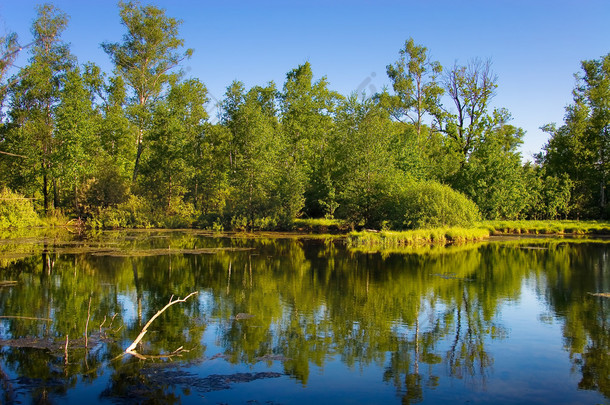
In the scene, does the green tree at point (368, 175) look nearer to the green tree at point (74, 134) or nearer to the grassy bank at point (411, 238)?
the grassy bank at point (411, 238)

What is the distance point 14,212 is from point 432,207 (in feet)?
100

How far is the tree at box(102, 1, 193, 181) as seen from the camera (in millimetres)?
44344

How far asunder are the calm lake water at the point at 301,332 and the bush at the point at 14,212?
54.5 feet

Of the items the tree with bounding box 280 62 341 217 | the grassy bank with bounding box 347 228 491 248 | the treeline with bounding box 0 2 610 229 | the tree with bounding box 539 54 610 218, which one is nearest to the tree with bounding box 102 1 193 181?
the treeline with bounding box 0 2 610 229

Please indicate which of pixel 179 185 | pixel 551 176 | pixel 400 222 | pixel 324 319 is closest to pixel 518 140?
pixel 551 176

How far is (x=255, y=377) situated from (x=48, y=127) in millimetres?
39855

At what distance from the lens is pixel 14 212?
122 ft

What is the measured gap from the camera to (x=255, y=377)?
9.14m

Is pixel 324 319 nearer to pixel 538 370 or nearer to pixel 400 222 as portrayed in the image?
pixel 538 370

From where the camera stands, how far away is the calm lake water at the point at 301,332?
8.67 metres

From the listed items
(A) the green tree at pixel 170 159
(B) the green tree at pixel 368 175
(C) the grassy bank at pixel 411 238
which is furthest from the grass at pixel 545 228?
(A) the green tree at pixel 170 159

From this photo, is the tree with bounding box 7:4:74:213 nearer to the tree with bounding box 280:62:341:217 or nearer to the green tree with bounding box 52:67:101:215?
the green tree with bounding box 52:67:101:215

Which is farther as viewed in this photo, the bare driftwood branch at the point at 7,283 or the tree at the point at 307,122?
the tree at the point at 307,122

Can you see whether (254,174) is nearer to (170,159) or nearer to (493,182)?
(170,159)
